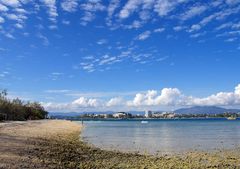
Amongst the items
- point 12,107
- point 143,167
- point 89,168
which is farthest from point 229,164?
point 12,107

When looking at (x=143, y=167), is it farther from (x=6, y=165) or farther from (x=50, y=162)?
(x=6, y=165)

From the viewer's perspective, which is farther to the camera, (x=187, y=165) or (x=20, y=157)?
(x=187, y=165)

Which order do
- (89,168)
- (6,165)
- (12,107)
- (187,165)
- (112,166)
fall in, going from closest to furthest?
(6,165)
(89,168)
(112,166)
(187,165)
(12,107)

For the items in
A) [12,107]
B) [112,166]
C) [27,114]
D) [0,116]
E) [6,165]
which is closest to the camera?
[6,165]

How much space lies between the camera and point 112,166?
27.1 meters

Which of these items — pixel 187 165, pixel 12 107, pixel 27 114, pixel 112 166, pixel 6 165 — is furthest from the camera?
pixel 27 114

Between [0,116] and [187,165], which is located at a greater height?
[0,116]

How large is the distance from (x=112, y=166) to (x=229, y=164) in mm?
10046

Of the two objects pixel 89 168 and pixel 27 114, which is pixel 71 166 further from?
pixel 27 114

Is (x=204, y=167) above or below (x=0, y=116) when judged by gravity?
below

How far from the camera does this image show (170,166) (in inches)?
1107

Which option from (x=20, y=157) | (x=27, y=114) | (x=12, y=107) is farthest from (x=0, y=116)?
(x=20, y=157)

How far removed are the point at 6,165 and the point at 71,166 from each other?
490 centimetres

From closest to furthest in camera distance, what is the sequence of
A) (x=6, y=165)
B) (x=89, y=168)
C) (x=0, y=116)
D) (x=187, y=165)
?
(x=6, y=165) → (x=89, y=168) → (x=187, y=165) → (x=0, y=116)
